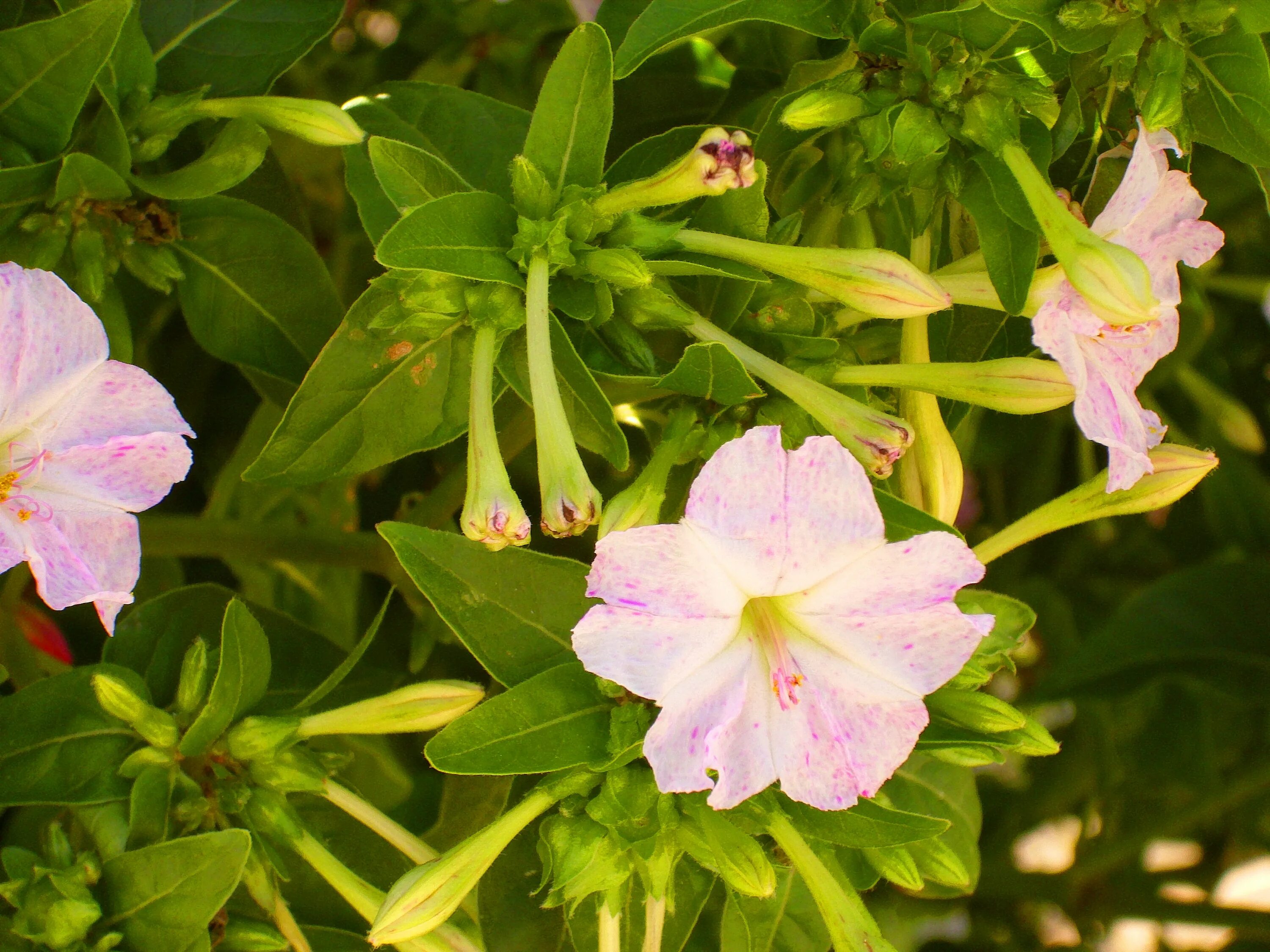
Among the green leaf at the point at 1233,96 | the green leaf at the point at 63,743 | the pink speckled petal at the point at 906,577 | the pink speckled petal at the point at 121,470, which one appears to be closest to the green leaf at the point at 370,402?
the pink speckled petal at the point at 121,470

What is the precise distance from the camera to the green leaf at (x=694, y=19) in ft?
3.12

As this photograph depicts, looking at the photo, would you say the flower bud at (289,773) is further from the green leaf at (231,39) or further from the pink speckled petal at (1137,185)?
the pink speckled petal at (1137,185)

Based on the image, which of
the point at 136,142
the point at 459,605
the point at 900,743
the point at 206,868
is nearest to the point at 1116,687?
the point at 900,743

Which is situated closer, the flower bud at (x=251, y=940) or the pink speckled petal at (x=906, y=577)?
the pink speckled petal at (x=906, y=577)

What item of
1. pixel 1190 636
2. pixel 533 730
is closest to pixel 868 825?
pixel 533 730

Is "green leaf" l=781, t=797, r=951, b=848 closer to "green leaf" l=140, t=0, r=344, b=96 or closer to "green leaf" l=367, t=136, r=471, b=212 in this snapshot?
"green leaf" l=367, t=136, r=471, b=212

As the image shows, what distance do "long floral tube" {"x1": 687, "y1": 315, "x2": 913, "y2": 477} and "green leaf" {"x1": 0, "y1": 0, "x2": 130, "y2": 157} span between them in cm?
52

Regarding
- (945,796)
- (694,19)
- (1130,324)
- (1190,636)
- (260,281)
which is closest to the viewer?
(1130,324)

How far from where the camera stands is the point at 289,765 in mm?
1111

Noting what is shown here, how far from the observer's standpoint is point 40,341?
945mm

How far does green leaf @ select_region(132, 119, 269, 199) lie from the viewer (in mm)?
1102

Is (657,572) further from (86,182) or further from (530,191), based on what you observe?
(86,182)

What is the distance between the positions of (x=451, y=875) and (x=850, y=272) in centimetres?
57

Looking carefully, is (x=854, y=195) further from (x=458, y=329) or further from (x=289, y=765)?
(x=289, y=765)
